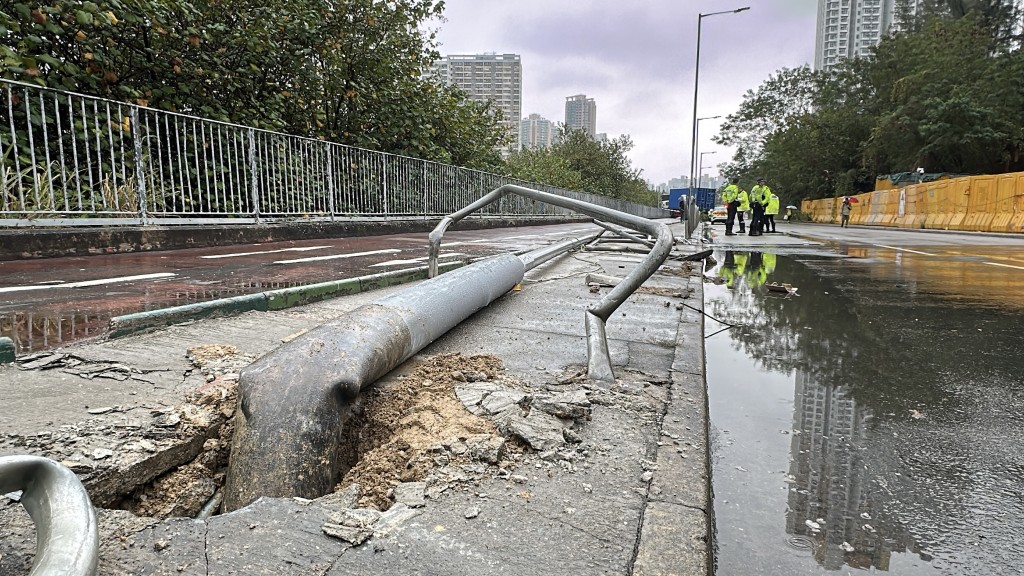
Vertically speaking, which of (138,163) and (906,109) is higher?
(906,109)

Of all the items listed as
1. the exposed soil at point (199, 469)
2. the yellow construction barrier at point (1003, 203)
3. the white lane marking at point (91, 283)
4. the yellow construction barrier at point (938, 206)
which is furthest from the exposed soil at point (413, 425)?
the yellow construction barrier at point (938, 206)

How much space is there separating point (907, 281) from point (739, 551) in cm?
630

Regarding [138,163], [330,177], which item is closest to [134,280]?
[138,163]

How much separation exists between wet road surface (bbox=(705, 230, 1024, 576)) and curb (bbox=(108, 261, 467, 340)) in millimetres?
2513

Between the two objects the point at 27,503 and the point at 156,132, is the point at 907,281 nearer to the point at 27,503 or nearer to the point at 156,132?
the point at 27,503

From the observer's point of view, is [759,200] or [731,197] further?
[731,197]

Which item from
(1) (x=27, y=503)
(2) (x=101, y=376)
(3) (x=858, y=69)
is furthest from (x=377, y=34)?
(3) (x=858, y=69)

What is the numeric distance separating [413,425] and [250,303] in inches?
78.3

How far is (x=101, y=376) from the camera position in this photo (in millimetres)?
2082

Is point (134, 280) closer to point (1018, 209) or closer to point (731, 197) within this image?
point (731, 197)

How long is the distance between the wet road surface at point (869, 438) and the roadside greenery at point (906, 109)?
106 feet

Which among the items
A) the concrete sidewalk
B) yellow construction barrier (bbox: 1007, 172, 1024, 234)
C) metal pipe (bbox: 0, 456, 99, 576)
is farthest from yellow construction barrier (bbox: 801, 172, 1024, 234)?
metal pipe (bbox: 0, 456, 99, 576)

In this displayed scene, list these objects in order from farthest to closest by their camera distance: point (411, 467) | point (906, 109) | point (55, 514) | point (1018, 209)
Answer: point (906, 109)
point (1018, 209)
point (411, 467)
point (55, 514)

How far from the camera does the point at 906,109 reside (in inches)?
1237
